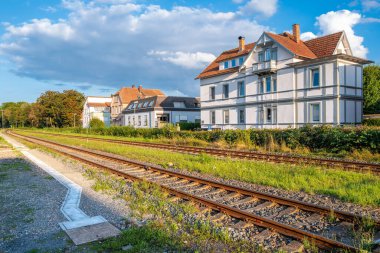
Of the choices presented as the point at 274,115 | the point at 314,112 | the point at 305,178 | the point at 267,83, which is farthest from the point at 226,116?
the point at 305,178

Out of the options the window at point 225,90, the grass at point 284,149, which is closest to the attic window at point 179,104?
the window at point 225,90

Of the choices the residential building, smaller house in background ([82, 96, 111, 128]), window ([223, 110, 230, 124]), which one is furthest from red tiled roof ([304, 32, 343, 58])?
smaller house in background ([82, 96, 111, 128])

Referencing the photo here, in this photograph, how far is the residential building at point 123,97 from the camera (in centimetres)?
7037

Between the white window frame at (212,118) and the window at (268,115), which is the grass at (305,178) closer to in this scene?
the window at (268,115)

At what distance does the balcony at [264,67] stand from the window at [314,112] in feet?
18.6

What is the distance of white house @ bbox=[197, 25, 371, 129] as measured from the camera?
27953 mm

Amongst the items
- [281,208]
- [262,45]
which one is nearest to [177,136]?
Result: [262,45]

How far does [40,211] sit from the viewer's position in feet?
23.6

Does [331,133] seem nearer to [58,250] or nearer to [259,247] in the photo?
[259,247]

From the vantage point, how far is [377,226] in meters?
5.41

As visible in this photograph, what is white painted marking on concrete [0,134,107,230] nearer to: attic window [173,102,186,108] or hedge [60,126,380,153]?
hedge [60,126,380,153]

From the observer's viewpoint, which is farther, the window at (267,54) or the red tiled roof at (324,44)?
the window at (267,54)

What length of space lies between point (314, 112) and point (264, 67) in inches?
280

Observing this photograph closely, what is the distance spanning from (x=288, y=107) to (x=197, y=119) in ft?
98.6
